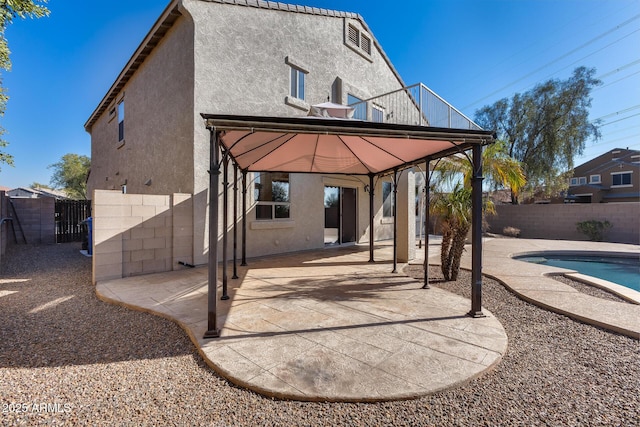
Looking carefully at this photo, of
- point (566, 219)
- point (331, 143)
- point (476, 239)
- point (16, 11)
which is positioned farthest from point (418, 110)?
point (566, 219)

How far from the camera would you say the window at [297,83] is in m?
9.17

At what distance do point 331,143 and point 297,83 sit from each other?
5010mm

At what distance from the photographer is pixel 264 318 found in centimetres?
386

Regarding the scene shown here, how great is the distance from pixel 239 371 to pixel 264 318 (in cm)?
130

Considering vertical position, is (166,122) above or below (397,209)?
above

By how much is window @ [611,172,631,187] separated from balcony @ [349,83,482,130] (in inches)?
1137

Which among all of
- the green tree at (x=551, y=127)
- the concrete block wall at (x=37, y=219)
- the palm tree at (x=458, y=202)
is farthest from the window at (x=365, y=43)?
the concrete block wall at (x=37, y=219)

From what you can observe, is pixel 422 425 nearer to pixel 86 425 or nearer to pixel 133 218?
pixel 86 425

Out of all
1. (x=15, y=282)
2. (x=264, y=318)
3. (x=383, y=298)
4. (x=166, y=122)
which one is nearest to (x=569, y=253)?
(x=383, y=298)

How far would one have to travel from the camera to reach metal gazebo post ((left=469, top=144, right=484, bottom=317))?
402cm

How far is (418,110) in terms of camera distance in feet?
29.8

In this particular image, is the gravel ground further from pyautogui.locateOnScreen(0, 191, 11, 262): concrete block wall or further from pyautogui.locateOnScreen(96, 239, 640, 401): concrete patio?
pyautogui.locateOnScreen(0, 191, 11, 262): concrete block wall

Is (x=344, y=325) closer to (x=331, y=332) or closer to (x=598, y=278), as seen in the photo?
(x=331, y=332)

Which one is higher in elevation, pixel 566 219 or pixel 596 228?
pixel 566 219
